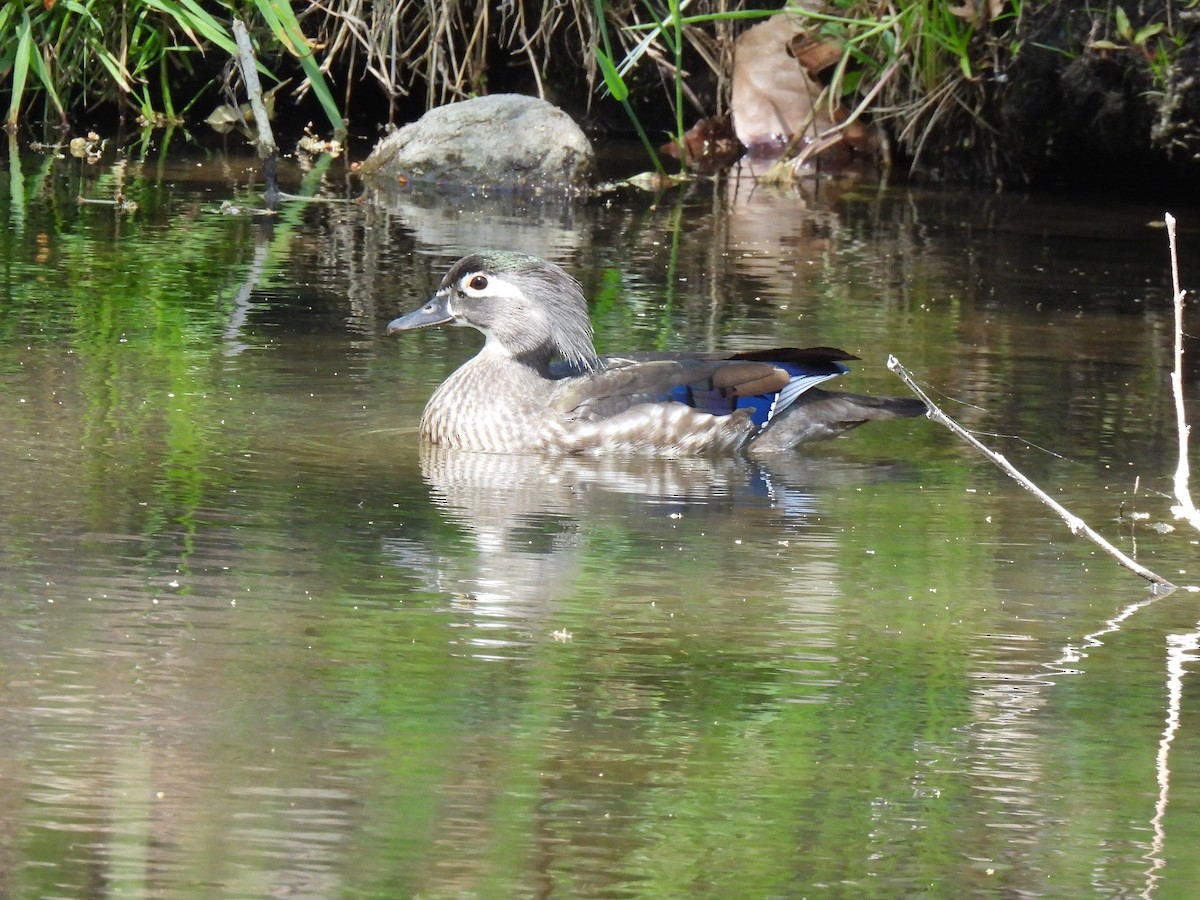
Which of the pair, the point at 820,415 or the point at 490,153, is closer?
the point at 820,415

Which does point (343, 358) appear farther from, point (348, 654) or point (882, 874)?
point (882, 874)

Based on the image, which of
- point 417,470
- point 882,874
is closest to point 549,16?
point 417,470

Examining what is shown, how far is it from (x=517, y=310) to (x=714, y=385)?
0.82 m

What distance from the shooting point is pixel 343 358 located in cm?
755

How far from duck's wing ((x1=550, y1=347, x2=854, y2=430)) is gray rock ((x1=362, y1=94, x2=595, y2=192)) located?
6110mm

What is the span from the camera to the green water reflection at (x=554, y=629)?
138 inches

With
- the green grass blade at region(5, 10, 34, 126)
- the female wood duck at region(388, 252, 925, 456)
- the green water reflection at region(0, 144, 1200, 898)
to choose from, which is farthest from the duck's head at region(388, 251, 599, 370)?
the green grass blade at region(5, 10, 34, 126)

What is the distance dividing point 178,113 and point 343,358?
808 centimetres

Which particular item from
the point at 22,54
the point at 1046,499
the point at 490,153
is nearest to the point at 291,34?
the point at 490,153

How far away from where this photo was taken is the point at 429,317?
23.9 feet

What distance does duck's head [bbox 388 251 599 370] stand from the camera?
720 centimetres

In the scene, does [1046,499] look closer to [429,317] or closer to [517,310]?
[517,310]

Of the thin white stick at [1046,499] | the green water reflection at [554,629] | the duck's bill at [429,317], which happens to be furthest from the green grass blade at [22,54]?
the thin white stick at [1046,499]

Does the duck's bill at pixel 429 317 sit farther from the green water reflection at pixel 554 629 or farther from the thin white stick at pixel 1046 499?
the thin white stick at pixel 1046 499
